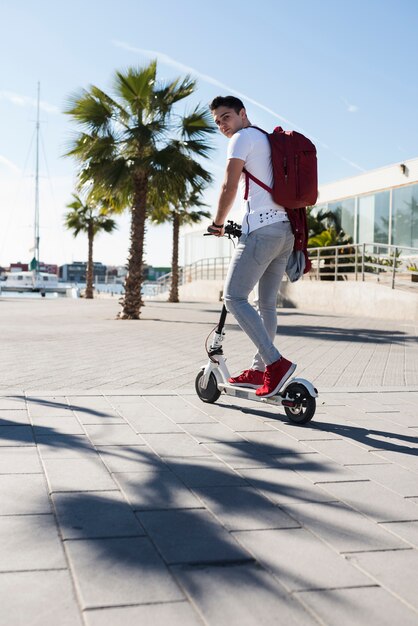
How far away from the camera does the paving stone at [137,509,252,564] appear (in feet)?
7.45

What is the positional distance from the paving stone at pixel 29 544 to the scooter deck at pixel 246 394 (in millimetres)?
2068

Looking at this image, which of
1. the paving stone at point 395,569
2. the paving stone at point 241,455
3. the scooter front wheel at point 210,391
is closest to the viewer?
the paving stone at point 395,569

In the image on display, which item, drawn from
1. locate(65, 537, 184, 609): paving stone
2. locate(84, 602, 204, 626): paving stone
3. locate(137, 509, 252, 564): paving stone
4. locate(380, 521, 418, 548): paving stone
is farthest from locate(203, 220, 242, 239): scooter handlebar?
locate(84, 602, 204, 626): paving stone

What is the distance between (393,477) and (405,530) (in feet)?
2.35

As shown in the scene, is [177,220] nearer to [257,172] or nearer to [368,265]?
[368,265]

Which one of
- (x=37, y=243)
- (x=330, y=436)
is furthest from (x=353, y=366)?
(x=37, y=243)

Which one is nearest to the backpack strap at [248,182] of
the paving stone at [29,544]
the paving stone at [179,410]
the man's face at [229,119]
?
the man's face at [229,119]

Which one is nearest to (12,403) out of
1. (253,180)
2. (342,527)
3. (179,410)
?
(179,410)

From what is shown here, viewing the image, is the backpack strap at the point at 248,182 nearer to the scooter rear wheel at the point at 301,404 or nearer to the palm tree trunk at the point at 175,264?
the scooter rear wheel at the point at 301,404

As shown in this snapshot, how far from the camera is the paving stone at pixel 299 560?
211cm

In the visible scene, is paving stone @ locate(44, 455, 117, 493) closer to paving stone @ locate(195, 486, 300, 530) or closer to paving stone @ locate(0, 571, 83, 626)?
paving stone @ locate(195, 486, 300, 530)

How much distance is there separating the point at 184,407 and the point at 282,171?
1729 millimetres

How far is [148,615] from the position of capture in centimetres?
187

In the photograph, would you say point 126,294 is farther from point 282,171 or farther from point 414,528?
point 414,528
